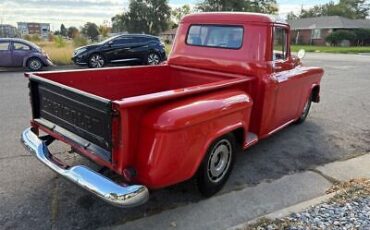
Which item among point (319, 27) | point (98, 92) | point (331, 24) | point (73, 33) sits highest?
point (331, 24)

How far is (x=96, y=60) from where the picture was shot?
1609 cm

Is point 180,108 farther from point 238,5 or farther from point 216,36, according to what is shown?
point 238,5

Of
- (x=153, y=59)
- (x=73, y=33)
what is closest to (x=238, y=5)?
(x=73, y=33)

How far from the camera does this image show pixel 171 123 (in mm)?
3020

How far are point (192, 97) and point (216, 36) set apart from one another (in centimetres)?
189

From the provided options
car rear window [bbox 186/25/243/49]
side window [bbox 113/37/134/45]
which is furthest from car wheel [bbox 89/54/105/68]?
car rear window [bbox 186/25/243/49]

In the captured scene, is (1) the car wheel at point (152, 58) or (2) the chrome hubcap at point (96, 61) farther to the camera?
(1) the car wheel at point (152, 58)

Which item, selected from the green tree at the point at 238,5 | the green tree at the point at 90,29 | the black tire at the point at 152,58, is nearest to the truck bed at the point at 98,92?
the black tire at the point at 152,58

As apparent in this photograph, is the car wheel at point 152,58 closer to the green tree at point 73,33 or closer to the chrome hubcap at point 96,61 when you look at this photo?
the chrome hubcap at point 96,61

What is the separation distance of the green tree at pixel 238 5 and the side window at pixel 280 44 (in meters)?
52.7

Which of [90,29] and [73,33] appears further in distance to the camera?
[90,29]

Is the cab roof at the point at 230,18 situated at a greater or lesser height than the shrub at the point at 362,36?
lesser

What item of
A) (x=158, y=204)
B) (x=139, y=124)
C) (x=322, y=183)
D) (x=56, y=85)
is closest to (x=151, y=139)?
(x=139, y=124)

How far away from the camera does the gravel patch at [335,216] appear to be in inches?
130
